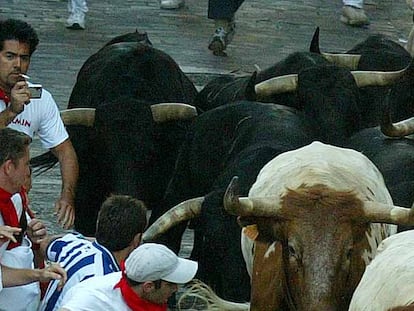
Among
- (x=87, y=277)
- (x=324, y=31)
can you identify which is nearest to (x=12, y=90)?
(x=87, y=277)

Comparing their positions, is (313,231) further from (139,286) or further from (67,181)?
(67,181)

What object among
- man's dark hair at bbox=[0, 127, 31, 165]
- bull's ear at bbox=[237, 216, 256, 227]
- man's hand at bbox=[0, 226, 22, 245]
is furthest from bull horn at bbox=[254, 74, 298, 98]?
man's hand at bbox=[0, 226, 22, 245]

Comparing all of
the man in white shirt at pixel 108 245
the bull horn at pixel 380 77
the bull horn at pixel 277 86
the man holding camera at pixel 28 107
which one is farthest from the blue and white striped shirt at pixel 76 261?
the bull horn at pixel 380 77

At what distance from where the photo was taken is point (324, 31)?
16828 millimetres

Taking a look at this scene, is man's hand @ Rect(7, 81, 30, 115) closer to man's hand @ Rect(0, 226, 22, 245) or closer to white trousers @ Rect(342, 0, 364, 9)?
man's hand @ Rect(0, 226, 22, 245)

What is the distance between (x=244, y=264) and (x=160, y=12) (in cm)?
977

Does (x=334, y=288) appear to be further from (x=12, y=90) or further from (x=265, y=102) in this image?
(x=265, y=102)

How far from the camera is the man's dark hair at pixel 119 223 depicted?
6578 mm

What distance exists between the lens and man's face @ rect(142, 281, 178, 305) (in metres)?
6.09

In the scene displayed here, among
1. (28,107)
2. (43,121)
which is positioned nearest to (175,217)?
(43,121)

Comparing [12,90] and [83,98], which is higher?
[12,90]

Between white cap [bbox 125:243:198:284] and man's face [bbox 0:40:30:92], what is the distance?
2.40 m

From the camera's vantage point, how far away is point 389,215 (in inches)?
264

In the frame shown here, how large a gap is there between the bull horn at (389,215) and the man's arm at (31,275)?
1.62m
